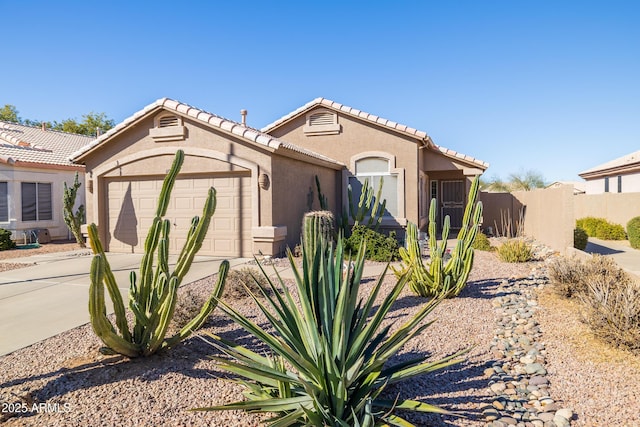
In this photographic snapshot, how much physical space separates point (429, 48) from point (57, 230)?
55.1ft

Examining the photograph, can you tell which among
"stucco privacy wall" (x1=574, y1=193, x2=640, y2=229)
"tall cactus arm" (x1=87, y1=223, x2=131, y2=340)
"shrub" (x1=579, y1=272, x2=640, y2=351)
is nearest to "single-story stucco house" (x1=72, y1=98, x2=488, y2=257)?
"tall cactus arm" (x1=87, y1=223, x2=131, y2=340)

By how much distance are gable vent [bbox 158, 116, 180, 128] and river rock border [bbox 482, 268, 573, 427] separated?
988 centimetres

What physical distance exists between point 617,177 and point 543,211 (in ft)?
40.5

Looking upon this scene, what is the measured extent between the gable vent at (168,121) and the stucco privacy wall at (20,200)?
7705 mm

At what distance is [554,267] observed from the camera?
7.98 meters

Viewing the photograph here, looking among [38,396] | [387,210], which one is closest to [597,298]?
[38,396]

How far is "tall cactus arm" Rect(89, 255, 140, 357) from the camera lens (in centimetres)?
386

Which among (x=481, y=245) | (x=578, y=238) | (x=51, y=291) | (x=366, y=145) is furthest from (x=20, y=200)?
(x=578, y=238)

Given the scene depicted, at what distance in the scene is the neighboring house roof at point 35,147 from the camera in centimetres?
1697

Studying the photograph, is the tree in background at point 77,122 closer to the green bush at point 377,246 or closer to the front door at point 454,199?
the front door at point 454,199

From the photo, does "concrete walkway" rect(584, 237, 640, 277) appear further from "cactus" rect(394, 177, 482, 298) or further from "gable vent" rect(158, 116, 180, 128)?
"gable vent" rect(158, 116, 180, 128)

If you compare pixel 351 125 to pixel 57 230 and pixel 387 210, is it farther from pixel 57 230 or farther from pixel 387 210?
pixel 57 230

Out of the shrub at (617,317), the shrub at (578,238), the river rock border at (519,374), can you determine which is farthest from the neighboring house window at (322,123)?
the shrub at (617,317)

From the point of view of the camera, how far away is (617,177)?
2388 centimetres
